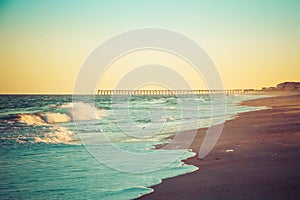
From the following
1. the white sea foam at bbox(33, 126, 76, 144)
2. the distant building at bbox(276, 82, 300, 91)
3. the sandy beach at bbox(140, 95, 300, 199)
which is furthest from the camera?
the distant building at bbox(276, 82, 300, 91)

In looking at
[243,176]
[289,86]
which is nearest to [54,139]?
[243,176]

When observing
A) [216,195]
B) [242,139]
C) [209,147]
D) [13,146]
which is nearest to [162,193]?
[216,195]

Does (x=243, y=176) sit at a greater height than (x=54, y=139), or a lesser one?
greater

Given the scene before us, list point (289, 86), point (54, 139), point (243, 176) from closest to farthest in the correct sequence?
point (243, 176) < point (54, 139) < point (289, 86)

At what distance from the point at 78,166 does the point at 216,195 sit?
5.02m

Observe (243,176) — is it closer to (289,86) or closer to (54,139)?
(54,139)

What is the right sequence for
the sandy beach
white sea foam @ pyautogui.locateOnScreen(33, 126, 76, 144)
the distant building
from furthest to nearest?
the distant building, white sea foam @ pyautogui.locateOnScreen(33, 126, 76, 144), the sandy beach

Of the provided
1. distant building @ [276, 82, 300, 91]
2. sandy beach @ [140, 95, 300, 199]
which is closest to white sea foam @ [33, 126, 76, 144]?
sandy beach @ [140, 95, 300, 199]

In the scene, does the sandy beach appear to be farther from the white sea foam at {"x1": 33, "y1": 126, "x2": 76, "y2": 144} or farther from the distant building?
the distant building

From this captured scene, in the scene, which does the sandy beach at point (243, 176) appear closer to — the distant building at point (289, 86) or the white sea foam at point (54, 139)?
the white sea foam at point (54, 139)

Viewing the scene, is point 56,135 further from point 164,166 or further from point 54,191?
point 54,191

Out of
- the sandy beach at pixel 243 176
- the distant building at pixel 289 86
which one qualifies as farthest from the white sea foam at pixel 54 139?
the distant building at pixel 289 86

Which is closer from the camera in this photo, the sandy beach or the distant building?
the sandy beach

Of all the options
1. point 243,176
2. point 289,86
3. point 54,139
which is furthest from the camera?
point 289,86
